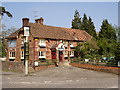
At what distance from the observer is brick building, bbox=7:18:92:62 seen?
3040 centimetres

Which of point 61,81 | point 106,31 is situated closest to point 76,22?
point 106,31

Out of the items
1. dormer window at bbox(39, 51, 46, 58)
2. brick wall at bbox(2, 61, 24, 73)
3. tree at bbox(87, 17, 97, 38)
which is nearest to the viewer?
brick wall at bbox(2, 61, 24, 73)

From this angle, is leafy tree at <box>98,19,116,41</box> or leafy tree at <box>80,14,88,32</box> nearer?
leafy tree at <box>98,19,116,41</box>

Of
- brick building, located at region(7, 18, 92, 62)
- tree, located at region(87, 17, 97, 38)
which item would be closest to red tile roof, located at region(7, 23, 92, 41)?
brick building, located at region(7, 18, 92, 62)

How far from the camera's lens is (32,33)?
99.6ft

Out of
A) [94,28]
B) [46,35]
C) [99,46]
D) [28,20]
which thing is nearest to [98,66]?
[99,46]

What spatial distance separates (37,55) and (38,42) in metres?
2.55

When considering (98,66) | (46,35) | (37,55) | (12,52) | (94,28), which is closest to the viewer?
(98,66)

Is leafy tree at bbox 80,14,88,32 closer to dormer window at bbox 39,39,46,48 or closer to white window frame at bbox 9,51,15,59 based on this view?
dormer window at bbox 39,39,46,48

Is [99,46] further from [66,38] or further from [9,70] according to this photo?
[9,70]

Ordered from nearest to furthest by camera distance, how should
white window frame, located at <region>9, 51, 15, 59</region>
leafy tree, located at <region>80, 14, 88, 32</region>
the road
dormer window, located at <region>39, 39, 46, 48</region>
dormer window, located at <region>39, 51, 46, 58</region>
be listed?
the road
dormer window, located at <region>39, 39, 46, 48</region>
dormer window, located at <region>39, 51, 46, 58</region>
white window frame, located at <region>9, 51, 15, 59</region>
leafy tree, located at <region>80, 14, 88, 32</region>

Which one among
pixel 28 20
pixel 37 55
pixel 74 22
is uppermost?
pixel 74 22

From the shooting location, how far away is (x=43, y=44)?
101 feet

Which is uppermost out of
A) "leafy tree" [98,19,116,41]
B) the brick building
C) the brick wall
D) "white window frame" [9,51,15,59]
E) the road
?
A: "leafy tree" [98,19,116,41]
